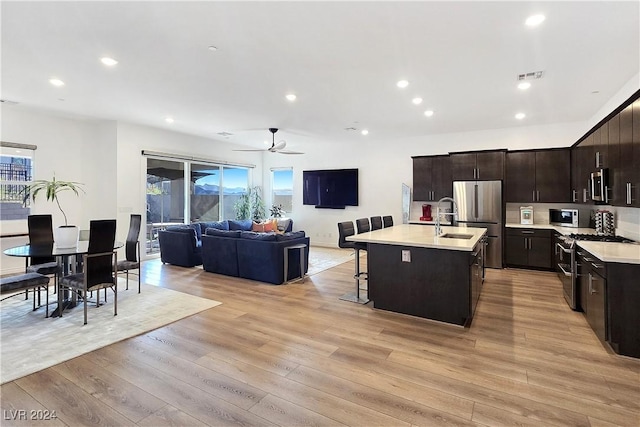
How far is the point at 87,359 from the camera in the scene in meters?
2.71

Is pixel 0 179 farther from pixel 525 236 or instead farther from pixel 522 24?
pixel 525 236

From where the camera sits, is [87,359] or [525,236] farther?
[525,236]

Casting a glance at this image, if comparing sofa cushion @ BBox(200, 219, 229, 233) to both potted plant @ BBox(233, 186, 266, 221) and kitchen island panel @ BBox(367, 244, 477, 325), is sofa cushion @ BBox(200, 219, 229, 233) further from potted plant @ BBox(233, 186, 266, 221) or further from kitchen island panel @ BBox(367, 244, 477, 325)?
kitchen island panel @ BBox(367, 244, 477, 325)

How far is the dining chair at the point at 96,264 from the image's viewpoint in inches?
137

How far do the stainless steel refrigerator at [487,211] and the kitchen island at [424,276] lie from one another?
305 cm

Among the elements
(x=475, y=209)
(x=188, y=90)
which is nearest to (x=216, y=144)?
(x=188, y=90)

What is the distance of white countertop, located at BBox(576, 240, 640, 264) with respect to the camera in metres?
2.69

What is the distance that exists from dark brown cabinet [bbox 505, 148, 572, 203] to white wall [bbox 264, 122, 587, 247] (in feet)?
1.18

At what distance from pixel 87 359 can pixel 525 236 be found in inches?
269

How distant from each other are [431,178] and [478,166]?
1.01 metres

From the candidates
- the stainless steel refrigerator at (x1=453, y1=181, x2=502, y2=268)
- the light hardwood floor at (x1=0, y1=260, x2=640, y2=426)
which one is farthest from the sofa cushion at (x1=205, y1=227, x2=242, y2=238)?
the stainless steel refrigerator at (x1=453, y1=181, x2=502, y2=268)

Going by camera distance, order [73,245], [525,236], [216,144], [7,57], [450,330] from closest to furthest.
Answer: [450,330]
[7,57]
[73,245]
[525,236]
[216,144]

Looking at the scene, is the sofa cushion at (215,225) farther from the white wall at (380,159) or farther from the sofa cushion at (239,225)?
the white wall at (380,159)

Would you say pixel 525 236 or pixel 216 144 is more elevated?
pixel 216 144
